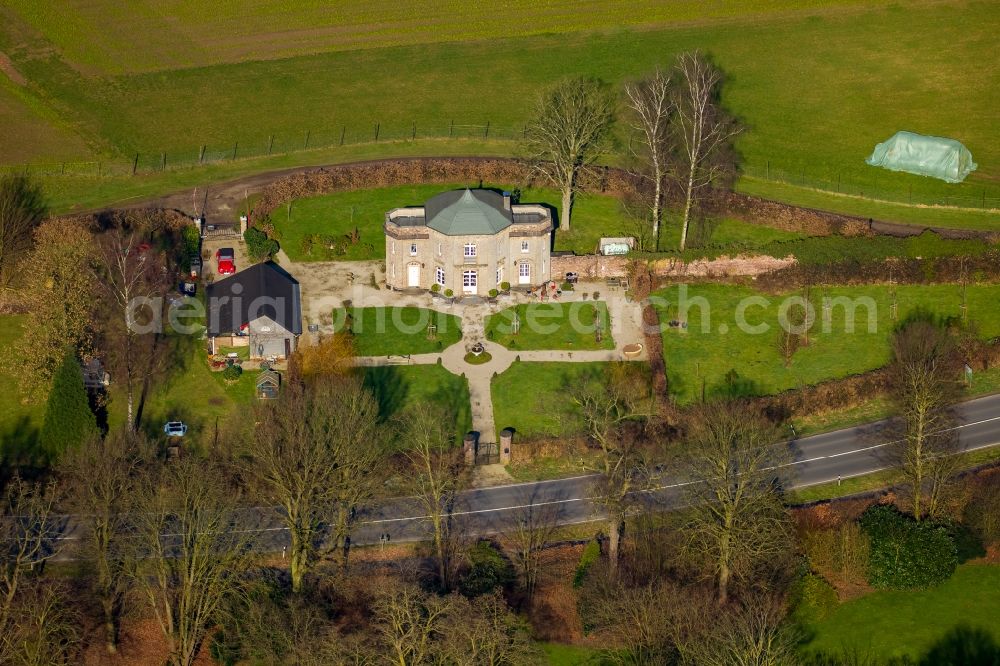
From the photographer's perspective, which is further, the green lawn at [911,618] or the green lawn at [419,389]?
the green lawn at [419,389]

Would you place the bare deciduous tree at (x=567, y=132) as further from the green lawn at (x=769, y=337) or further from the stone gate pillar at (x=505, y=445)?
the stone gate pillar at (x=505, y=445)

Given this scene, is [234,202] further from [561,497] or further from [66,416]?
[561,497]

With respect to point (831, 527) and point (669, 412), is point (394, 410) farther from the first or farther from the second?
point (831, 527)

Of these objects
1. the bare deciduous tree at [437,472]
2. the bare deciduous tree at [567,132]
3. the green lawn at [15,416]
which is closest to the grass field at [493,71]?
the bare deciduous tree at [567,132]

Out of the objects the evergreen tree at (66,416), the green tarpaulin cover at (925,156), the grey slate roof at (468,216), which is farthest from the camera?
the green tarpaulin cover at (925,156)

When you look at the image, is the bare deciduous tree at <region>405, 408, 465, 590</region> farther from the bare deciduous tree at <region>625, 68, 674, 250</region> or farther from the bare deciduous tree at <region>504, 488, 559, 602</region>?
the bare deciduous tree at <region>625, 68, 674, 250</region>

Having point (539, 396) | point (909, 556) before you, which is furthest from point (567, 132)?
point (909, 556)

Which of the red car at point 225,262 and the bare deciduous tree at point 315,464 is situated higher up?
the red car at point 225,262
